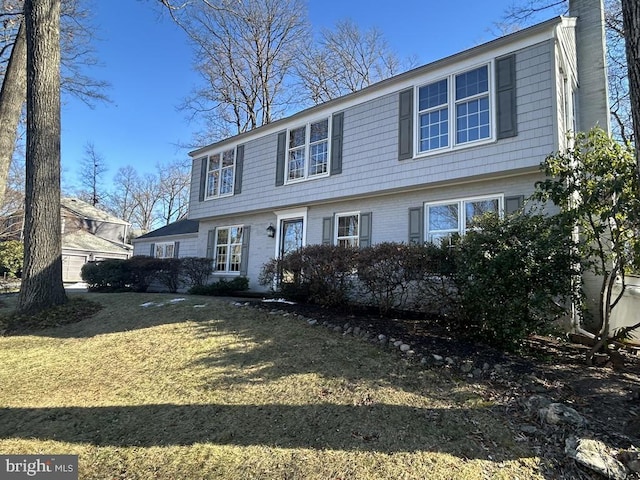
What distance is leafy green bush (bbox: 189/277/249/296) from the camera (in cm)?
1127

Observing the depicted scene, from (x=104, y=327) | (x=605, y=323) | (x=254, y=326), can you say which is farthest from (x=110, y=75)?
(x=605, y=323)

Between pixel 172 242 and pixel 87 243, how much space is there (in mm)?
12935

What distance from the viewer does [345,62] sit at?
22750 millimetres

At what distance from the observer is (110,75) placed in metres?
14.7

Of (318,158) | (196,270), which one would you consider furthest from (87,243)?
(318,158)

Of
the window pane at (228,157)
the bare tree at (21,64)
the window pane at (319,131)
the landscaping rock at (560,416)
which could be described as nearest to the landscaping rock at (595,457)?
the landscaping rock at (560,416)

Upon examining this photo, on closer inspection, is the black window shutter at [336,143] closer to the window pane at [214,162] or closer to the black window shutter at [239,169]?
the black window shutter at [239,169]

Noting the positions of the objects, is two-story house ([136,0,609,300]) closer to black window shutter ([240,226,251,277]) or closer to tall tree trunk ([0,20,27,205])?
black window shutter ([240,226,251,277])

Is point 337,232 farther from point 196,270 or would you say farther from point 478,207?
point 196,270

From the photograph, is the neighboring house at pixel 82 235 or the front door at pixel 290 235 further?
the neighboring house at pixel 82 235

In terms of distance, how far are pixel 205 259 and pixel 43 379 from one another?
869 cm

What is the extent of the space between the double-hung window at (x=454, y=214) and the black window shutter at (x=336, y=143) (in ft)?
8.98

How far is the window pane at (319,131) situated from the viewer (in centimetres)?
1063

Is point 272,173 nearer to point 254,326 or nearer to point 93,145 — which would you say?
point 254,326
